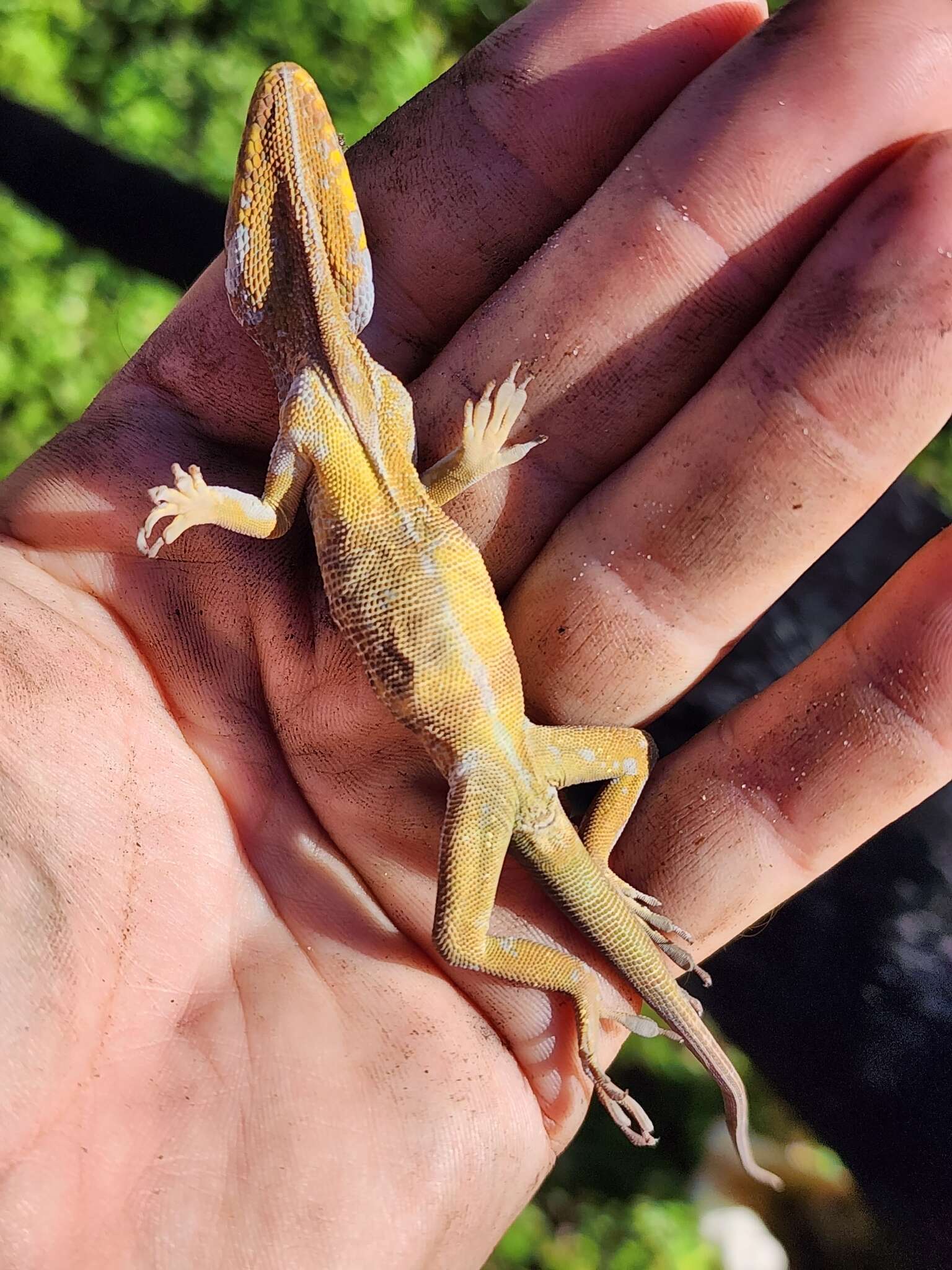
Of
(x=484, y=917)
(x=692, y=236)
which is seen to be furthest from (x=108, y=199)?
(x=484, y=917)

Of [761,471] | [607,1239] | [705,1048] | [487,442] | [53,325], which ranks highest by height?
[761,471]

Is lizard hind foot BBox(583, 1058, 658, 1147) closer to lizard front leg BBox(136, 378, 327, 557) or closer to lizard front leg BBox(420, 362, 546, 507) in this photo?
lizard front leg BBox(420, 362, 546, 507)

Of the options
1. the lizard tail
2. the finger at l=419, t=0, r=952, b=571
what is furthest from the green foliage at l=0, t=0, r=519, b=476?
the lizard tail

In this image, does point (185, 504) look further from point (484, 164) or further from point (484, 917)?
point (484, 917)

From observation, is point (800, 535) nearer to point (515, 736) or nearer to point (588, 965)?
point (515, 736)

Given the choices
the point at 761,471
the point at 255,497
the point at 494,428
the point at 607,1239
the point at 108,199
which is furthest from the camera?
the point at 108,199

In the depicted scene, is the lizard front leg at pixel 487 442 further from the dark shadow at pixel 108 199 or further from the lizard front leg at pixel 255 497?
the dark shadow at pixel 108 199
